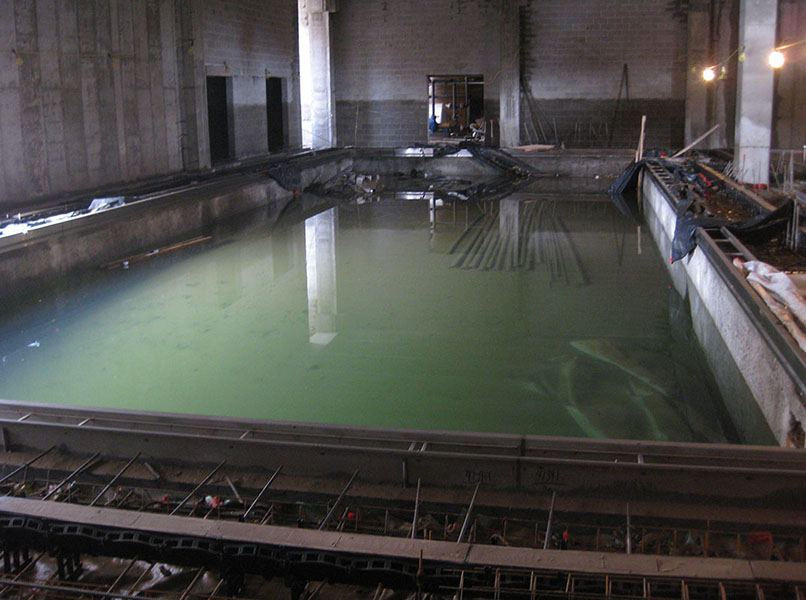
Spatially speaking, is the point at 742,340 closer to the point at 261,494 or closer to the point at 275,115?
the point at 261,494

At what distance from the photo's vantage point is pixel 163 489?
3.92 metres

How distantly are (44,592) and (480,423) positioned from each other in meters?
2.87

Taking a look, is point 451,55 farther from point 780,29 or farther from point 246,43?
point 780,29

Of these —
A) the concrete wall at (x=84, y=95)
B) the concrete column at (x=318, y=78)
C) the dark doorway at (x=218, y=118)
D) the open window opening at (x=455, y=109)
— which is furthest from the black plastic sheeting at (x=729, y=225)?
the open window opening at (x=455, y=109)

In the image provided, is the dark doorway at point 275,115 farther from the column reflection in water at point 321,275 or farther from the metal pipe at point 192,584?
the metal pipe at point 192,584

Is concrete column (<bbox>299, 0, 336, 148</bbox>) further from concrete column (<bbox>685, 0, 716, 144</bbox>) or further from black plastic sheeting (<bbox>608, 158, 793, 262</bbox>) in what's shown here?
black plastic sheeting (<bbox>608, 158, 793, 262</bbox>)

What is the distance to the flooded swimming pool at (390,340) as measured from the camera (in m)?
5.54

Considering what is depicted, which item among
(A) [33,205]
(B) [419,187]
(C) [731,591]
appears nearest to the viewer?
(C) [731,591]

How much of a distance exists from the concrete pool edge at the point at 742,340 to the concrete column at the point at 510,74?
12026 millimetres

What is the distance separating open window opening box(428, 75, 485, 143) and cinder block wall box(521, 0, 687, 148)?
262 centimetres

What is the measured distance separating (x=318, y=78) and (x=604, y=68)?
7.40m

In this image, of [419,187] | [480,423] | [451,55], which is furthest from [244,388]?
[451,55]

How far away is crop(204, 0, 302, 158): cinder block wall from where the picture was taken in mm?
16094

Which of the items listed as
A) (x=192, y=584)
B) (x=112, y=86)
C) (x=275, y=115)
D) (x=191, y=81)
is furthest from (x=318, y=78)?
(x=192, y=584)
